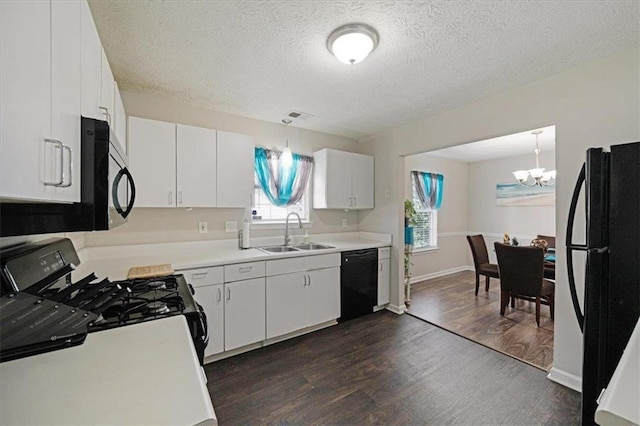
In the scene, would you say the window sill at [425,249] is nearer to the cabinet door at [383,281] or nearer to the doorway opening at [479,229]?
the doorway opening at [479,229]

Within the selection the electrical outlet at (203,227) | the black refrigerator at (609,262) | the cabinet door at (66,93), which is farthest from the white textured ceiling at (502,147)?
the cabinet door at (66,93)

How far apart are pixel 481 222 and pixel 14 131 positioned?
6670 millimetres

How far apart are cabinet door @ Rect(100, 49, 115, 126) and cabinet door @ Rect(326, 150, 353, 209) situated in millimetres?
2298

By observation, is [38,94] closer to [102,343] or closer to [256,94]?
[102,343]

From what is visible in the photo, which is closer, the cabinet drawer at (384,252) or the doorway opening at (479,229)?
the doorway opening at (479,229)

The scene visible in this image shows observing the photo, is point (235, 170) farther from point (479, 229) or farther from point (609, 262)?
point (479, 229)

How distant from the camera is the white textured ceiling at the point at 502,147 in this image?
3.90 metres

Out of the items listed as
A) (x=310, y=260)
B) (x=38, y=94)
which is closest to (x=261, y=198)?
(x=310, y=260)

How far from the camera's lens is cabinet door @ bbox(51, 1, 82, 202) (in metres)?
0.74

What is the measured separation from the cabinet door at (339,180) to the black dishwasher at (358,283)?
70cm

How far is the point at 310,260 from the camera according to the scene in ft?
9.49

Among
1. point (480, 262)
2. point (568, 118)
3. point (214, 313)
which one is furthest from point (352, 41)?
point (480, 262)

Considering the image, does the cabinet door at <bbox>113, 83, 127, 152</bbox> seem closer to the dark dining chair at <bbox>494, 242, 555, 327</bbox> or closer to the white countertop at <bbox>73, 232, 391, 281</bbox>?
the white countertop at <bbox>73, 232, 391, 281</bbox>

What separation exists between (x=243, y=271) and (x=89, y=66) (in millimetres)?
1802
